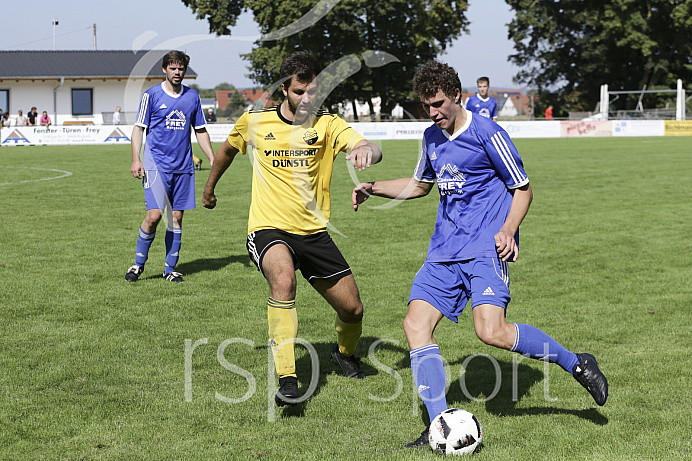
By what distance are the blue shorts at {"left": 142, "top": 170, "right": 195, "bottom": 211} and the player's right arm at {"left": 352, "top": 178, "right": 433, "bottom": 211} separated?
13.5 feet

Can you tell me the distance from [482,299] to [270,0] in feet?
165

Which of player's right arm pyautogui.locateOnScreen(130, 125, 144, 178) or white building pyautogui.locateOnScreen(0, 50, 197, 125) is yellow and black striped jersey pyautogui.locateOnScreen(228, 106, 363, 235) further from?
white building pyautogui.locateOnScreen(0, 50, 197, 125)

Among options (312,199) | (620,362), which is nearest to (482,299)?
(312,199)

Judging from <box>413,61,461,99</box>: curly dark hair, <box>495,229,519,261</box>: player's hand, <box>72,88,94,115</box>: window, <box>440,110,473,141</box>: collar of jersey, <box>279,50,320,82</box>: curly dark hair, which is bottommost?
<box>495,229,519,261</box>: player's hand

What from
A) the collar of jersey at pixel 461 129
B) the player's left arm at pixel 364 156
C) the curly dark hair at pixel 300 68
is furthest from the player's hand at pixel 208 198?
the collar of jersey at pixel 461 129

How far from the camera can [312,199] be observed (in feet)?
17.2

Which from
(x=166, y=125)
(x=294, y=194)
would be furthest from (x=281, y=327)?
(x=166, y=125)

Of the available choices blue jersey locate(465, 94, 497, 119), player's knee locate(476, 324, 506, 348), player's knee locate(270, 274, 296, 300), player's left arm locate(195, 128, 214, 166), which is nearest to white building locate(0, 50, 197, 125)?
blue jersey locate(465, 94, 497, 119)

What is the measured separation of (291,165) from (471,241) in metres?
1.37

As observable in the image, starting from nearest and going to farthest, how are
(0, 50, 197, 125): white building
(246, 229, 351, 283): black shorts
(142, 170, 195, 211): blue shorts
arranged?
(246, 229, 351, 283): black shorts
(142, 170, 195, 211): blue shorts
(0, 50, 197, 125): white building

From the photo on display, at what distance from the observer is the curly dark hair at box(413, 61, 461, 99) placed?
4.37 m

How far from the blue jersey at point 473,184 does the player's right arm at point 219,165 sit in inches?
62.6

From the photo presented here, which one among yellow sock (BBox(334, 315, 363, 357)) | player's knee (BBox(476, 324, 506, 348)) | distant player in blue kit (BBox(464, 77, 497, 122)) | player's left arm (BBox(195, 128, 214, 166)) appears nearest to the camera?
player's knee (BBox(476, 324, 506, 348))

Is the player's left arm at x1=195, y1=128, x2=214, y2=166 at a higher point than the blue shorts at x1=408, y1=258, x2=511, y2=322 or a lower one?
higher
